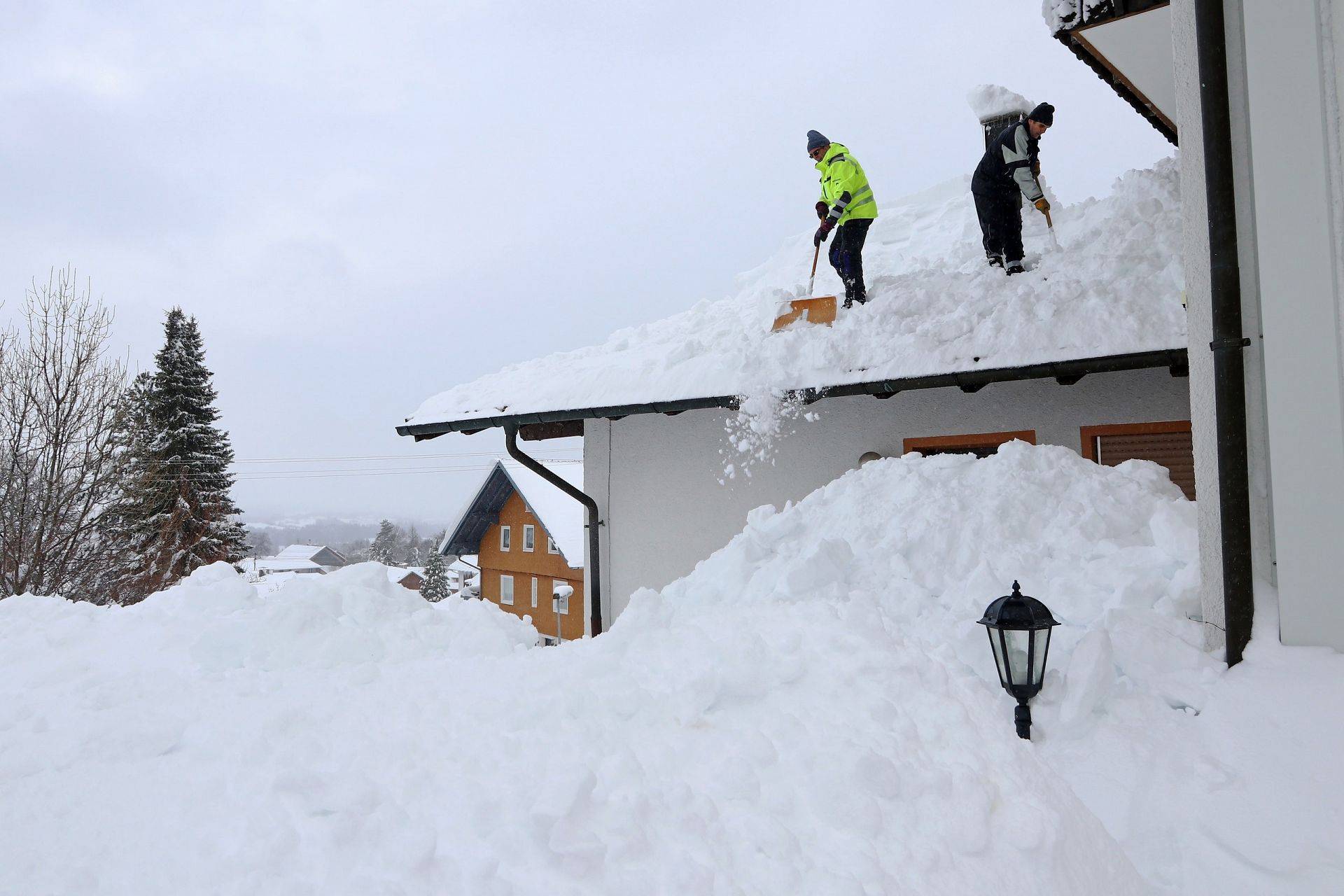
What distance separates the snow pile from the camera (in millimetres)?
8336

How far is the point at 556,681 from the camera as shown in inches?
102

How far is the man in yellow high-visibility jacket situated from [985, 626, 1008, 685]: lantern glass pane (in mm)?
3817

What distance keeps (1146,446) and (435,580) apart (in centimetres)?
4106

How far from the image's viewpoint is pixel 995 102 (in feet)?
27.7

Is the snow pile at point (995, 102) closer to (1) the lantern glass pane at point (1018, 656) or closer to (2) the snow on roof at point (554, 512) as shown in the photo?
(1) the lantern glass pane at point (1018, 656)

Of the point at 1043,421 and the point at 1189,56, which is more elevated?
the point at 1189,56

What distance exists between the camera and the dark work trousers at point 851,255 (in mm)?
6281

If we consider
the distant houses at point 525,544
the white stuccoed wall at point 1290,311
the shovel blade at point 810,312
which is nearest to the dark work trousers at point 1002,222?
the shovel blade at point 810,312

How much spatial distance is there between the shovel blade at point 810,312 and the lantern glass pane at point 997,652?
3350 millimetres

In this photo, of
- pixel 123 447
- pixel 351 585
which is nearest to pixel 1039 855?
pixel 351 585

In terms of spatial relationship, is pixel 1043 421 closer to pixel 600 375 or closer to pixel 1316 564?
pixel 1316 564

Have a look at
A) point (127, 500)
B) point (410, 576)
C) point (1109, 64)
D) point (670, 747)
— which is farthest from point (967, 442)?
point (410, 576)

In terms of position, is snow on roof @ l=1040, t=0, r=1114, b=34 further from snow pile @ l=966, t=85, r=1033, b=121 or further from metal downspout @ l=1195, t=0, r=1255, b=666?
snow pile @ l=966, t=85, r=1033, b=121

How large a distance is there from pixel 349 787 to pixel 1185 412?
5068mm
